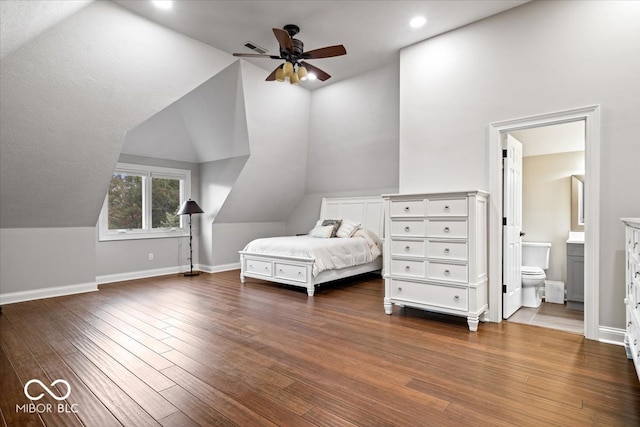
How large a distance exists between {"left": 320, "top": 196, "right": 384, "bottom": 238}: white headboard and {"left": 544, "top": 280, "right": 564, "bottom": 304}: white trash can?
2486mm

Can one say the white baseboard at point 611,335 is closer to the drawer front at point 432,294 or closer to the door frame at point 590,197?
the door frame at point 590,197

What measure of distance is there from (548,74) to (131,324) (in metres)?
4.72

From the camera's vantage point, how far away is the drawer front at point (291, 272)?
180 inches

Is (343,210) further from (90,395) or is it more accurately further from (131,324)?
(90,395)

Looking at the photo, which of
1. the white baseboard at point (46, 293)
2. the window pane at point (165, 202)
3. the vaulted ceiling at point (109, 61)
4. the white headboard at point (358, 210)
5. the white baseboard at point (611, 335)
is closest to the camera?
the white baseboard at point (611, 335)

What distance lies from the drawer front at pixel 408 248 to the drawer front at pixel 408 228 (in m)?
0.08

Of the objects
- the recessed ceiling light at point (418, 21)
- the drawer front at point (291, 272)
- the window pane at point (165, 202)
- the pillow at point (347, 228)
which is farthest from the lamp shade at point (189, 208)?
the recessed ceiling light at point (418, 21)

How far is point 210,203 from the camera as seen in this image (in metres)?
6.30

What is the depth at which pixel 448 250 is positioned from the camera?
3.21m

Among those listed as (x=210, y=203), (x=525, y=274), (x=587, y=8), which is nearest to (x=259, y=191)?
(x=210, y=203)

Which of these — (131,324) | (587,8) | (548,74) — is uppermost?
(587,8)

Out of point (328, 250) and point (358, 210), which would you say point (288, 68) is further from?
point (358, 210)
